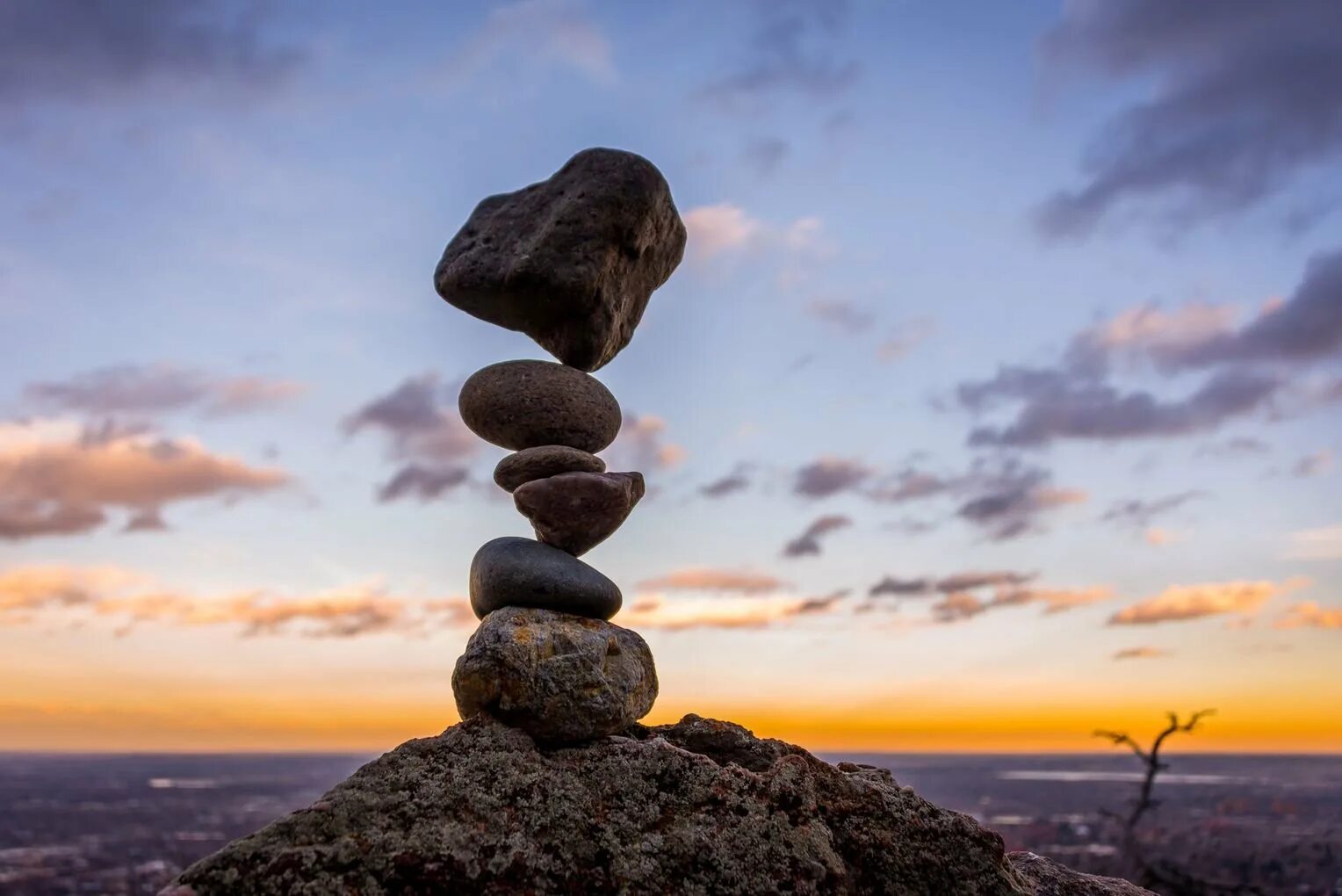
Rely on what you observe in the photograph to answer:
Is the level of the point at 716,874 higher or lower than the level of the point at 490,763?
lower

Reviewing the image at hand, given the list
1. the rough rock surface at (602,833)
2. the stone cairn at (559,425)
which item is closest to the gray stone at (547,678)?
the stone cairn at (559,425)

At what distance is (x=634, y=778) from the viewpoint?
7.43m

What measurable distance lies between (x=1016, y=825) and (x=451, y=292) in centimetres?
7046

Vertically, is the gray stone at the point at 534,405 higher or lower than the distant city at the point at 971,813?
higher

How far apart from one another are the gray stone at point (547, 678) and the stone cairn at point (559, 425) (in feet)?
0.04

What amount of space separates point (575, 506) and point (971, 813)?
27.0 metres

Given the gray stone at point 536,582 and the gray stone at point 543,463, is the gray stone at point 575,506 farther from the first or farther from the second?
the gray stone at point 536,582

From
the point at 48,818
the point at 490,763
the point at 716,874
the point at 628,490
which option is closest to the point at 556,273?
the point at 628,490

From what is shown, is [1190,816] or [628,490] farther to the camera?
[1190,816]

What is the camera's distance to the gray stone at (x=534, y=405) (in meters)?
9.92

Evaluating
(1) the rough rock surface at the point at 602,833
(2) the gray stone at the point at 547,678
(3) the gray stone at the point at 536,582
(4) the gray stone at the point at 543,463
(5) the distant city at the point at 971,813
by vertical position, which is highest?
(4) the gray stone at the point at 543,463

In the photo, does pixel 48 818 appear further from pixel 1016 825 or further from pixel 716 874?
pixel 716 874

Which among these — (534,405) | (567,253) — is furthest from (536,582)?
(567,253)

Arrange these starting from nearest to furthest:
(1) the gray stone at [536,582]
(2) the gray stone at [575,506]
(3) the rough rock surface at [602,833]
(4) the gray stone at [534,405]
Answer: (3) the rough rock surface at [602,833], (1) the gray stone at [536,582], (2) the gray stone at [575,506], (4) the gray stone at [534,405]
